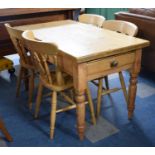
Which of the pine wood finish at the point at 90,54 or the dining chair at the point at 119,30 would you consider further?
the dining chair at the point at 119,30

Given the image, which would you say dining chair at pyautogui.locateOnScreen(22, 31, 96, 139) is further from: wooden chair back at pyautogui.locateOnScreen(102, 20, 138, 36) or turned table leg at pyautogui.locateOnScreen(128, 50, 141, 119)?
wooden chair back at pyautogui.locateOnScreen(102, 20, 138, 36)

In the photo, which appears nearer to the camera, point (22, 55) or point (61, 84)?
point (61, 84)

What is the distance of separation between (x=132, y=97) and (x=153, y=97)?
0.60 metres

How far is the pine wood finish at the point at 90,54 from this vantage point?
169 centimetres

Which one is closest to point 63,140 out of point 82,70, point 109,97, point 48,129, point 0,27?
point 48,129

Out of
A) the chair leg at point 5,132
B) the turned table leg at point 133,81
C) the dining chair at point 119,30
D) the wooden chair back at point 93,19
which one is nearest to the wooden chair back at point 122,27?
the dining chair at point 119,30

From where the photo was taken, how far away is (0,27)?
9.62 feet

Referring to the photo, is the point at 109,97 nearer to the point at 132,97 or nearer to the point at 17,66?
the point at 132,97

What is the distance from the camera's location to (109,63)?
181 cm

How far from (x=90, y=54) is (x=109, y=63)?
219 millimetres

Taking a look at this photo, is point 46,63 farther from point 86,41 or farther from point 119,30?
point 119,30

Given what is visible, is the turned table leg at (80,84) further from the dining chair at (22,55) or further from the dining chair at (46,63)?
the dining chair at (22,55)

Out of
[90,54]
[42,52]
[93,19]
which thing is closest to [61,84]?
[42,52]

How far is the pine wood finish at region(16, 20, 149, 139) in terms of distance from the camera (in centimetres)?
169
